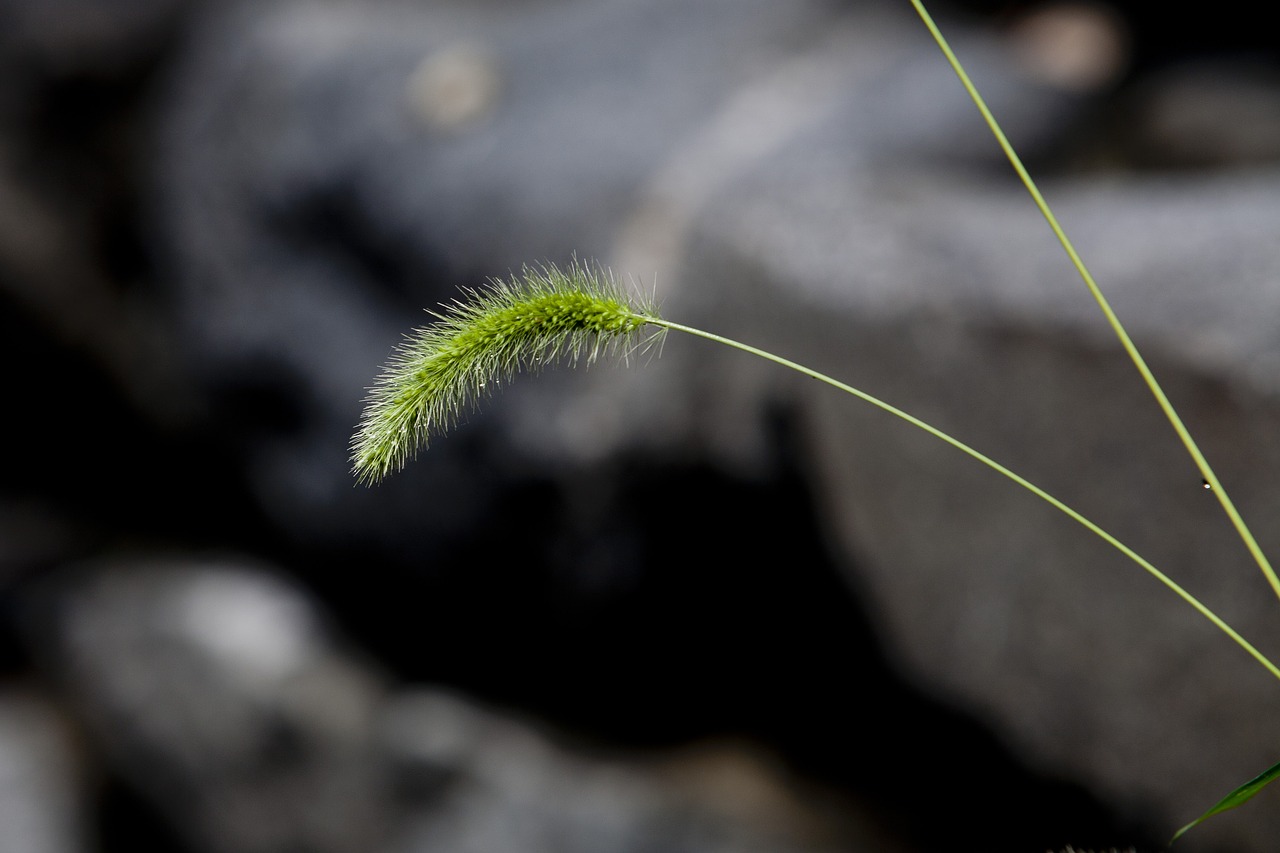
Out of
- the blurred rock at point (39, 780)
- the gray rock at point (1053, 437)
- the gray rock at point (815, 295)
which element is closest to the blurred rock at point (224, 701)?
the blurred rock at point (39, 780)

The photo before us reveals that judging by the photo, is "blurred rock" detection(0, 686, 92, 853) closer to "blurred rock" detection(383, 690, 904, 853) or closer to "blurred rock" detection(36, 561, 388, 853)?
"blurred rock" detection(36, 561, 388, 853)

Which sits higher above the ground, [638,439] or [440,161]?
[440,161]

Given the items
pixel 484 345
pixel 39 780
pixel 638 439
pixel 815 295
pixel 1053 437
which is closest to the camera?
pixel 484 345

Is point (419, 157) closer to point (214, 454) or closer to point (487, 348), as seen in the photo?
point (214, 454)

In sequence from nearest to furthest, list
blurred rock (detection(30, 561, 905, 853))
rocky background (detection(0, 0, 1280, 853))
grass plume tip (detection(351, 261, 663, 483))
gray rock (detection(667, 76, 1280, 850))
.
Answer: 1. grass plume tip (detection(351, 261, 663, 483))
2. gray rock (detection(667, 76, 1280, 850))
3. rocky background (detection(0, 0, 1280, 853))
4. blurred rock (detection(30, 561, 905, 853))

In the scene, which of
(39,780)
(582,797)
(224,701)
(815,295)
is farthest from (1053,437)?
(39,780)

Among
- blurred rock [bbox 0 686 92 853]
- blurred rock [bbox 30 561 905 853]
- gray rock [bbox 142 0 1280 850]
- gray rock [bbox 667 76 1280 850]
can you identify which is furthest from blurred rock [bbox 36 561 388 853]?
gray rock [bbox 667 76 1280 850]

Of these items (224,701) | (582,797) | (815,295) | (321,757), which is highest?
(815,295)

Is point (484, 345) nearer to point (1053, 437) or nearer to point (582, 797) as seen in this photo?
point (1053, 437)

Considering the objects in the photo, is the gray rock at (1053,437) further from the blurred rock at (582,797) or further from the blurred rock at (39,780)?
the blurred rock at (39,780)

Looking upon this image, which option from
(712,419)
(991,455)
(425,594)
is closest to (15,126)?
(425,594)
